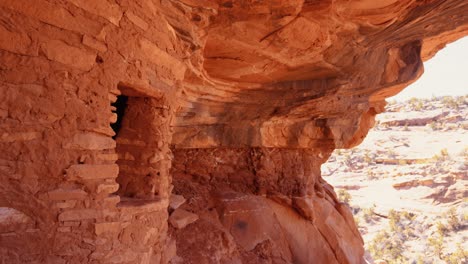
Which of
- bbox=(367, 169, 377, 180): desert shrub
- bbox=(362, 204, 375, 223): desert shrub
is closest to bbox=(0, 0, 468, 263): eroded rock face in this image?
bbox=(362, 204, 375, 223): desert shrub

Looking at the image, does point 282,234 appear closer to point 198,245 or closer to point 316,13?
point 198,245

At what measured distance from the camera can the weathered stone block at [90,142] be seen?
6.91 ft

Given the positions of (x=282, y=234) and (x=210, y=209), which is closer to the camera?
(x=210, y=209)

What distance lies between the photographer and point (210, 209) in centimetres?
515

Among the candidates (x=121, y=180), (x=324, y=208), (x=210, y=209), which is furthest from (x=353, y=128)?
(x=121, y=180)

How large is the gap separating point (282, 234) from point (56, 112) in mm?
4481

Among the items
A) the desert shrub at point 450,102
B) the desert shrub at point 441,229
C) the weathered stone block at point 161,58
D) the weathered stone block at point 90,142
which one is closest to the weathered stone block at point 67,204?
the weathered stone block at point 90,142

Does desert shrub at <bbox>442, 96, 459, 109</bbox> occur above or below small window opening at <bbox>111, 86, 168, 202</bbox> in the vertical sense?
above

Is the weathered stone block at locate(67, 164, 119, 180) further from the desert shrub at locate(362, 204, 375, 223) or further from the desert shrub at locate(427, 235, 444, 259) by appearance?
the desert shrub at locate(362, 204, 375, 223)

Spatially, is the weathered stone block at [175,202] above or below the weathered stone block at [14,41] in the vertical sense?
below

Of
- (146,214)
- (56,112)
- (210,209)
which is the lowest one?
(210,209)

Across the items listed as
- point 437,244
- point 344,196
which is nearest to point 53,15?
point 437,244

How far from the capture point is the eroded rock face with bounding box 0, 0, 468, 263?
1957 millimetres

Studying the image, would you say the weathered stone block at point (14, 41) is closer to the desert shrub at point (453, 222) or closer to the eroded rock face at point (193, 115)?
the eroded rock face at point (193, 115)
